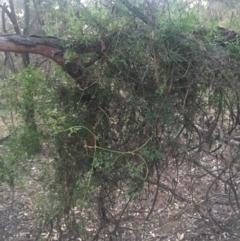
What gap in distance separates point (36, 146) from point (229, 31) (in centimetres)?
115

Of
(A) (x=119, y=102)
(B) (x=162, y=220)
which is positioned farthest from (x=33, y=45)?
(B) (x=162, y=220)

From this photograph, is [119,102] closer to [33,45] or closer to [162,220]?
[33,45]

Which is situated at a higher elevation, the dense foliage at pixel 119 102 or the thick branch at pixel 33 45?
the thick branch at pixel 33 45

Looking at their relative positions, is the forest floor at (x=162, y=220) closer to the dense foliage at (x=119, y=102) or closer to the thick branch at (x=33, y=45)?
the dense foliage at (x=119, y=102)

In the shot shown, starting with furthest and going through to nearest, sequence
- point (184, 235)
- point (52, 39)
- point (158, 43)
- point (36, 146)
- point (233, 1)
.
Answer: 1. point (233, 1)
2. point (184, 235)
3. point (36, 146)
4. point (52, 39)
5. point (158, 43)

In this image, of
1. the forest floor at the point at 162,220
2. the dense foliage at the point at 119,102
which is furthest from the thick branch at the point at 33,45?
the forest floor at the point at 162,220

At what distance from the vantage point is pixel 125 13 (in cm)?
193

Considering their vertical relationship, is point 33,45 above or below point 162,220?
above

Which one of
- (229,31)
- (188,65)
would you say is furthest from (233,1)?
(188,65)

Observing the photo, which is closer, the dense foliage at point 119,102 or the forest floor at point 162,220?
the dense foliage at point 119,102

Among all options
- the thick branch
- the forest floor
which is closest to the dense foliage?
the thick branch

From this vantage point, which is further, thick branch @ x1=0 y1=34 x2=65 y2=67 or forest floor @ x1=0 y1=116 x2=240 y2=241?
forest floor @ x1=0 y1=116 x2=240 y2=241

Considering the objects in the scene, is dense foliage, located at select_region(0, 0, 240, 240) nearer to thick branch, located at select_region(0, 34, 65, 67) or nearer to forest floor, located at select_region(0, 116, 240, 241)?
thick branch, located at select_region(0, 34, 65, 67)

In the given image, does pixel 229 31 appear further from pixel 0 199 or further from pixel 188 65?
pixel 0 199
